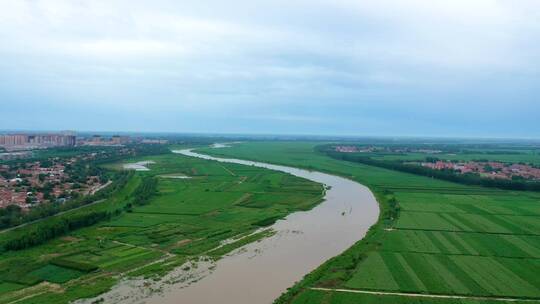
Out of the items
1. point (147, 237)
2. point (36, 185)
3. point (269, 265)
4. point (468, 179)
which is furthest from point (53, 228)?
point (468, 179)

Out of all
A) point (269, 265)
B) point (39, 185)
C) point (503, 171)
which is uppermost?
point (503, 171)

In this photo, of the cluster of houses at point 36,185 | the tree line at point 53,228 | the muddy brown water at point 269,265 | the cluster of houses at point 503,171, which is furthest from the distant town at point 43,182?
the cluster of houses at point 503,171

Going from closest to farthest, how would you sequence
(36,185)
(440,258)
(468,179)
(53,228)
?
(440,258) < (53,228) < (36,185) < (468,179)

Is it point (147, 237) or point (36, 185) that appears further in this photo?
point (36, 185)

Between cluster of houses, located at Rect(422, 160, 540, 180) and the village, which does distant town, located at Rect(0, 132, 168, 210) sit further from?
cluster of houses, located at Rect(422, 160, 540, 180)

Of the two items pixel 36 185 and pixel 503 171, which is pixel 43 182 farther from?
pixel 503 171

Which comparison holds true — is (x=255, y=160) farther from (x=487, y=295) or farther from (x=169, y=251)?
(x=487, y=295)
